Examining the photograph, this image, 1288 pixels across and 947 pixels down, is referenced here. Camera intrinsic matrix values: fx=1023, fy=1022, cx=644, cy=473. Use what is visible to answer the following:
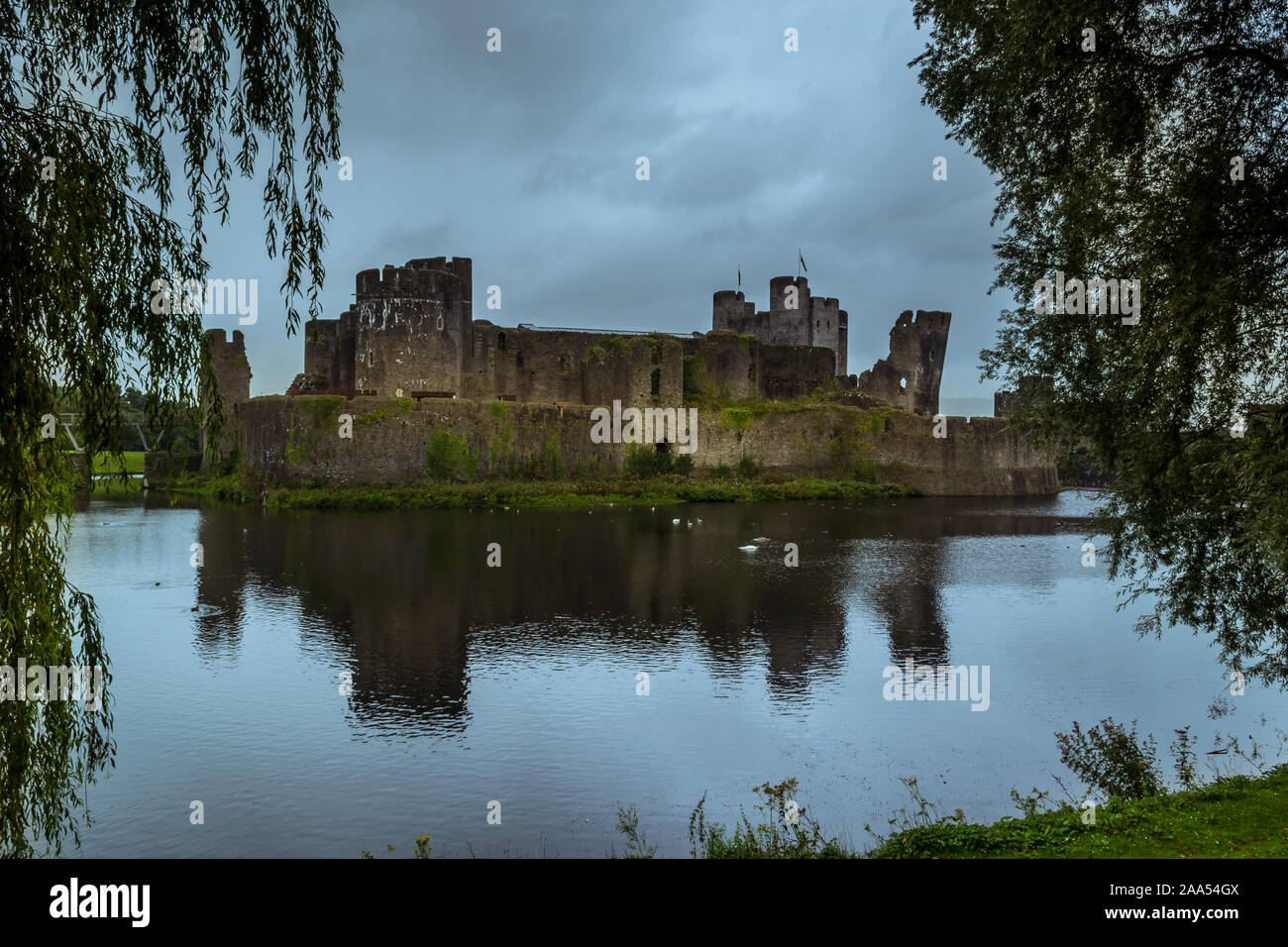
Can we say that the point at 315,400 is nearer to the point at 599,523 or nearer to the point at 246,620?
the point at 599,523

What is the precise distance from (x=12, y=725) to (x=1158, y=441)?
918cm

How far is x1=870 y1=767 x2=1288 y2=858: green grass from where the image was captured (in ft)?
20.6

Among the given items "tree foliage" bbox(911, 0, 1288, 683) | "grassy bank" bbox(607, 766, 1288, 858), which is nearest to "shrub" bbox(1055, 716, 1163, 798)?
"grassy bank" bbox(607, 766, 1288, 858)

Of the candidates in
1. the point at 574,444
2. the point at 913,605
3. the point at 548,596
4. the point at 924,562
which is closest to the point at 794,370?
the point at 574,444

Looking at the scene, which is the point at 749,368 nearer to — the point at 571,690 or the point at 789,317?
the point at 789,317

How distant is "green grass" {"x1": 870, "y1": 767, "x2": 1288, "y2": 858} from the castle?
31.9 metres

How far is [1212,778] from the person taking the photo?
9.00 meters

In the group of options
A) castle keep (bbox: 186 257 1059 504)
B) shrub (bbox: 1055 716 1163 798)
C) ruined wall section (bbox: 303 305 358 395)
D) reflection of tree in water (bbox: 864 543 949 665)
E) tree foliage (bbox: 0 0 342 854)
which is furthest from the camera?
ruined wall section (bbox: 303 305 358 395)

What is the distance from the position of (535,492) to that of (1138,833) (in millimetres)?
34325

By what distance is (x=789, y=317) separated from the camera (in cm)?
5975

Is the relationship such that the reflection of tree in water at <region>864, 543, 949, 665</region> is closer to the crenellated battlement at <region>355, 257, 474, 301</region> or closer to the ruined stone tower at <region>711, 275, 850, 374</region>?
the crenellated battlement at <region>355, 257, 474, 301</region>

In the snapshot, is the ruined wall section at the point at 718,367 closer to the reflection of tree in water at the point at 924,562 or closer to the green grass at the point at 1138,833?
the reflection of tree in water at the point at 924,562

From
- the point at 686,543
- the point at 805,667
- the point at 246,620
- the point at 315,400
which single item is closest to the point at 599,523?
the point at 686,543
